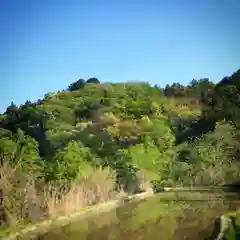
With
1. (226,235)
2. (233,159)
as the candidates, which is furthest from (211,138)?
(226,235)

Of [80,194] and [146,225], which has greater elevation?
[80,194]

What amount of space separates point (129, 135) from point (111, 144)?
7.31 metres

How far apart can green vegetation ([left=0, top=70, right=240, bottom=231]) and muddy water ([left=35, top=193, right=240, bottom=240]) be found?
1.19 meters

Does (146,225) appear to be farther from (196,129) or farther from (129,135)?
(196,129)

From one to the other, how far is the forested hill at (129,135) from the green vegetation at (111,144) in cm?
7

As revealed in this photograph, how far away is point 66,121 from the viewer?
147ft

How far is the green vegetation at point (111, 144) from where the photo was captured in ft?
49.2

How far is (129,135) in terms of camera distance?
3909 centimetres

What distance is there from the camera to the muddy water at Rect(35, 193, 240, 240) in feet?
39.5

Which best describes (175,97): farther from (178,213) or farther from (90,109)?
(178,213)

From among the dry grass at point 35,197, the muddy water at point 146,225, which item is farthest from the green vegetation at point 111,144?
the muddy water at point 146,225

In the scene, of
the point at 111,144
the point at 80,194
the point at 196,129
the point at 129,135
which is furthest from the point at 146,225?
the point at 196,129

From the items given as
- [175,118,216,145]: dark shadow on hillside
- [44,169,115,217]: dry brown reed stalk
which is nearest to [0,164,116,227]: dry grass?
[44,169,115,217]: dry brown reed stalk

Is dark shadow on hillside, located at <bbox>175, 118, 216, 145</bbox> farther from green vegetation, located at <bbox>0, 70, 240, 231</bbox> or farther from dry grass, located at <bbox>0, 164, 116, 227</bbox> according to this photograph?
dry grass, located at <bbox>0, 164, 116, 227</bbox>
